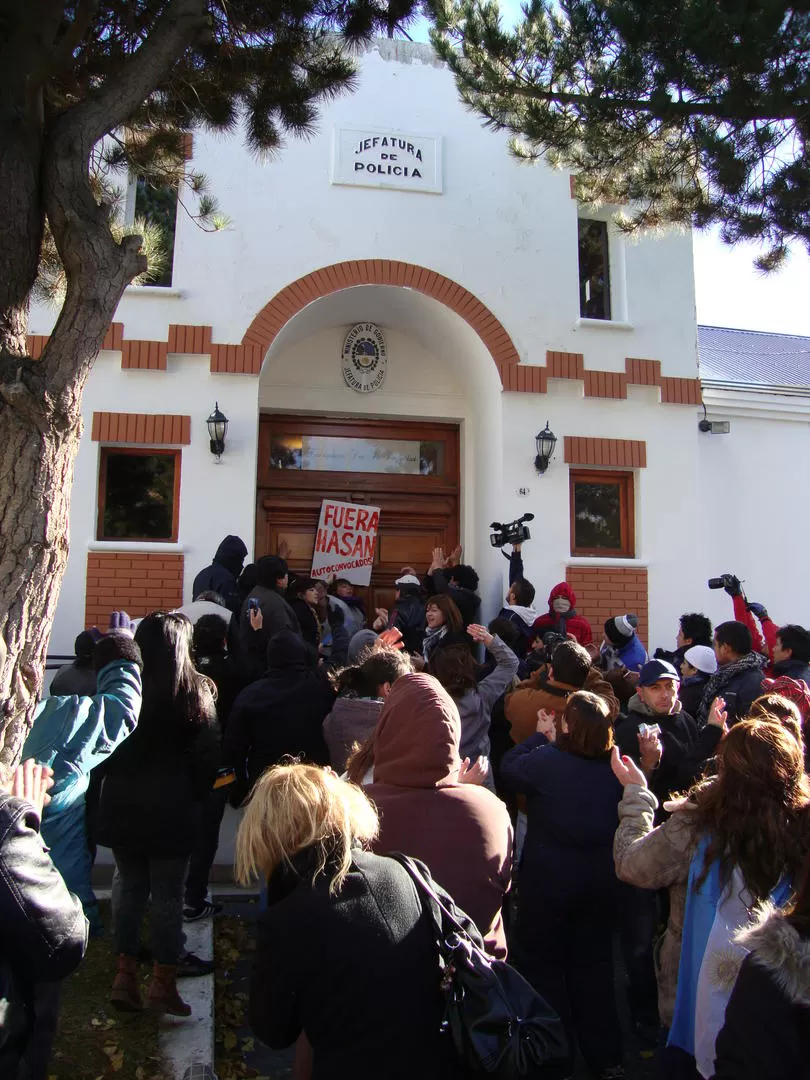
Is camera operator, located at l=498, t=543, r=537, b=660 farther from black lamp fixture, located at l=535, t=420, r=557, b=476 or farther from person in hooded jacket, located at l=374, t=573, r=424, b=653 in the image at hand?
black lamp fixture, located at l=535, t=420, r=557, b=476

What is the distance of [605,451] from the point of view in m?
10.0

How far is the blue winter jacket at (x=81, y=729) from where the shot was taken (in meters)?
3.62

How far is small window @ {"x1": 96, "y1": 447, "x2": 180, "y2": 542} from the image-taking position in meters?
9.30

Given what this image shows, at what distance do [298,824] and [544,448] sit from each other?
25.4 feet

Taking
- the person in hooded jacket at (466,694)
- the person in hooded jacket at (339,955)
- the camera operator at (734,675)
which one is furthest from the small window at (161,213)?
the person in hooded jacket at (339,955)

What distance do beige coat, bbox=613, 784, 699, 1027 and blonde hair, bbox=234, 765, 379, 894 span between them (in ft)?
4.11

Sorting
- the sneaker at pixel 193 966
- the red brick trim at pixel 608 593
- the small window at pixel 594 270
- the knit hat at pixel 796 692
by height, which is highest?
the small window at pixel 594 270

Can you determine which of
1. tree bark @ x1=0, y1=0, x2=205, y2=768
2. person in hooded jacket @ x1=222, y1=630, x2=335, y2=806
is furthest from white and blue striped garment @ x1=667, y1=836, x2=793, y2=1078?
person in hooded jacket @ x1=222, y1=630, x2=335, y2=806

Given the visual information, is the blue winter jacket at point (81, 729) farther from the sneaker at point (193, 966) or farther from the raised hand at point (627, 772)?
the raised hand at point (627, 772)

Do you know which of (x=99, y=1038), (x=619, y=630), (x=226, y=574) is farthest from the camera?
(x=226, y=574)

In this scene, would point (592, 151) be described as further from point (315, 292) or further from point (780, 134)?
point (315, 292)

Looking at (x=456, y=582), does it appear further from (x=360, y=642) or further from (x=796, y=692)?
(x=796, y=692)

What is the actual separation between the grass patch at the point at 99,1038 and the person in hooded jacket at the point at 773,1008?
2.87 meters

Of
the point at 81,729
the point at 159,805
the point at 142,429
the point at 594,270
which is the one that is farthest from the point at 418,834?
the point at 594,270
